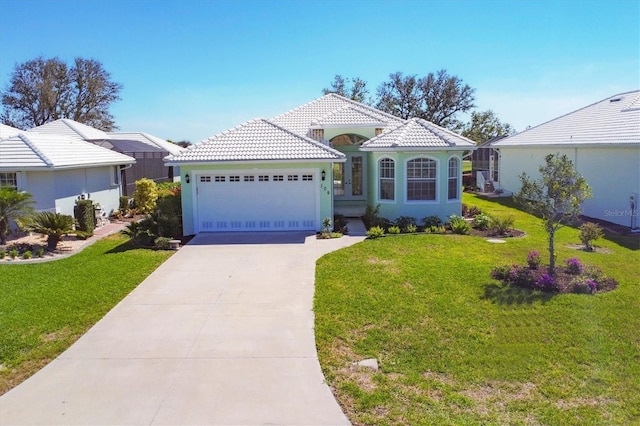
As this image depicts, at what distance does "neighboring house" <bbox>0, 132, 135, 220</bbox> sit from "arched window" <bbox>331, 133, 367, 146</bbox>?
950 centimetres

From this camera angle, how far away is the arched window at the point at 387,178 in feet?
59.0

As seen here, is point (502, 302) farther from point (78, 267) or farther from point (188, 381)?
point (78, 267)

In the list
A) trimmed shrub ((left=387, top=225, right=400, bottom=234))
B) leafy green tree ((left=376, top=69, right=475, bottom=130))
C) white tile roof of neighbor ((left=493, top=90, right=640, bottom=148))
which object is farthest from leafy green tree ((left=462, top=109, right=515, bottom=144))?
trimmed shrub ((left=387, top=225, right=400, bottom=234))

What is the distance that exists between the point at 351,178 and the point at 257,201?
583cm

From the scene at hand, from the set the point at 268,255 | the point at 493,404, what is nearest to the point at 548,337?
the point at 493,404

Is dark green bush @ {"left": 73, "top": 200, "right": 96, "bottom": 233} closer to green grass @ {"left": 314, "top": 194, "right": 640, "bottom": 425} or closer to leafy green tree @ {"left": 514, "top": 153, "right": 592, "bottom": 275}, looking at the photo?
green grass @ {"left": 314, "top": 194, "right": 640, "bottom": 425}

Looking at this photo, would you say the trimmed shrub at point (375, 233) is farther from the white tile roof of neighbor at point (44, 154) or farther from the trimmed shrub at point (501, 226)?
the white tile roof of neighbor at point (44, 154)

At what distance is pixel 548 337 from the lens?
776 centimetres

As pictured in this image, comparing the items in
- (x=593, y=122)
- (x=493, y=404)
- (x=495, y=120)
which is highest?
(x=495, y=120)

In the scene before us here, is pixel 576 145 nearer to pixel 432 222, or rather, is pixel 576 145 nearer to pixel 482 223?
pixel 482 223

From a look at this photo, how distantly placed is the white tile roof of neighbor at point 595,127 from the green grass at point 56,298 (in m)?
15.8

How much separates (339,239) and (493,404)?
997 cm

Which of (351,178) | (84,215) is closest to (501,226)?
(351,178)

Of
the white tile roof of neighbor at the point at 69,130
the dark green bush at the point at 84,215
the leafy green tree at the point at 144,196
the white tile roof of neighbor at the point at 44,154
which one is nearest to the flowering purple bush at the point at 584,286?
the dark green bush at the point at 84,215
